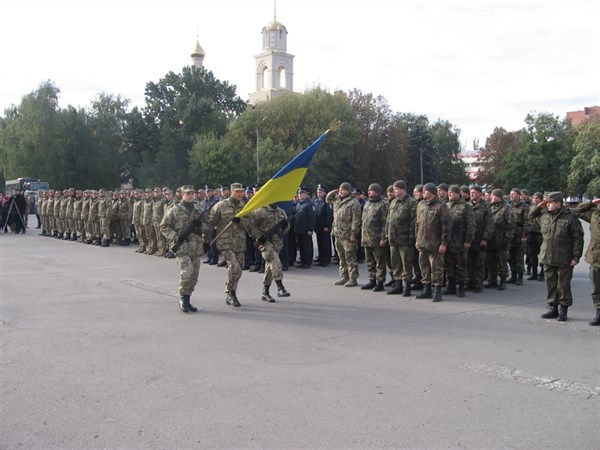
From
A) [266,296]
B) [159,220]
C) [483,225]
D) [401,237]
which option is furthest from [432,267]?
[159,220]

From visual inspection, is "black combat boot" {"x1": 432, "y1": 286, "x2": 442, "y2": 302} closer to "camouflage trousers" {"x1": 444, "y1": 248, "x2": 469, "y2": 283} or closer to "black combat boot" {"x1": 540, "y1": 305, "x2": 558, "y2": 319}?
"camouflage trousers" {"x1": 444, "y1": 248, "x2": 469, "y2": 283}

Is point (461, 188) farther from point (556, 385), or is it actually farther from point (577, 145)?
point (577, 145)

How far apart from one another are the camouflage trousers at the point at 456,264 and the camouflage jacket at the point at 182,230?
4695mm

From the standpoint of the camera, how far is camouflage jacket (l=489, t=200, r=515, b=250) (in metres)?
11.7

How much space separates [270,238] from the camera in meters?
10.4

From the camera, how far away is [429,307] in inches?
376

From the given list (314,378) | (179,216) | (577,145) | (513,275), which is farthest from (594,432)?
(577,145)

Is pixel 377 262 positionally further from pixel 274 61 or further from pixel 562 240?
pixel 274 61

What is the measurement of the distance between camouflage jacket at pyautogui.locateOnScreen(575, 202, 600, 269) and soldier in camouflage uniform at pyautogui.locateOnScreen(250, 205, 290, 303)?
16.0 ft

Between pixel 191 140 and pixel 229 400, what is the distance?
180 ft

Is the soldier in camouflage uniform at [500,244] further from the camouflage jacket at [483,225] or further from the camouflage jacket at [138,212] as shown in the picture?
the camouflage jacket at [138,212]

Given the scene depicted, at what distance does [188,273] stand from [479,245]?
564 cm

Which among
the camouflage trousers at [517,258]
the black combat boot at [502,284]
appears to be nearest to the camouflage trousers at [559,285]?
the black combat boot at [502,284]

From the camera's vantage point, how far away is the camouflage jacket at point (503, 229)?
11672 mm
